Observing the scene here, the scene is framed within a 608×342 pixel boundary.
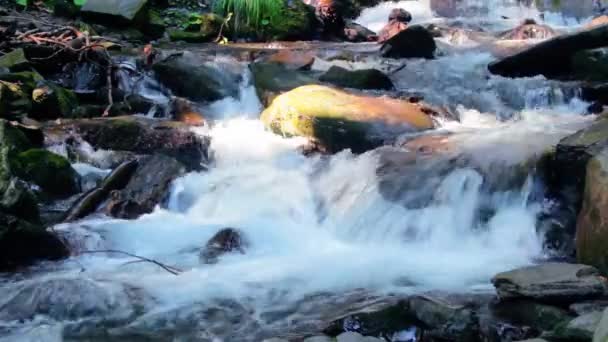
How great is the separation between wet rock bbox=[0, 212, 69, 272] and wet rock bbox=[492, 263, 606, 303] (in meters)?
2.92

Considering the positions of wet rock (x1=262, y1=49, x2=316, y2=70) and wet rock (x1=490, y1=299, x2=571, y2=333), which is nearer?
wet rock (x1=490, y1=299, x2=571, y2=333)

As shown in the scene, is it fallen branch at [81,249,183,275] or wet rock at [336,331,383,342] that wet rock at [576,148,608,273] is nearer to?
wet rock at [336,331,383,342]

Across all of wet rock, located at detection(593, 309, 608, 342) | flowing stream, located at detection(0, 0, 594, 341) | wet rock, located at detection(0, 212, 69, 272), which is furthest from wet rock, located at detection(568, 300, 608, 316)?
wet rock, located at detection(0, 212, 69, 272)

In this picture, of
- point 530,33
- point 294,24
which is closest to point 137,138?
point 294,24

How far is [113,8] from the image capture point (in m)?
11.3

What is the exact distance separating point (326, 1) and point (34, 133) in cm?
781

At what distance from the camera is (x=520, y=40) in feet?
36.3

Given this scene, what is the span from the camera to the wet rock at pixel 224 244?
16.9 feet

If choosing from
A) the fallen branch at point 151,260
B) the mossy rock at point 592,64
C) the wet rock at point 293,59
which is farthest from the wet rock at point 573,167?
the wet rock at point 293,59

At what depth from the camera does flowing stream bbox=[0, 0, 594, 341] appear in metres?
4.04

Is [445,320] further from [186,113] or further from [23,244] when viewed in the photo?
[186,113]

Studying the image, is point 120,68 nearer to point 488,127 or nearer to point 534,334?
point 488,127

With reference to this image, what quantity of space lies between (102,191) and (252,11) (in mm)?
6786

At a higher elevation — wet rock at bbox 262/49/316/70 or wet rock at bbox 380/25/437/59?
wet rock at bbox 380/25/437/59
